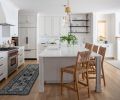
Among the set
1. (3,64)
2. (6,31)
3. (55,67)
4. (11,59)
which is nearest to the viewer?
(55,67)

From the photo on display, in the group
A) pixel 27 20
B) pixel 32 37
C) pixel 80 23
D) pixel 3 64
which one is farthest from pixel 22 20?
pixel 3 64

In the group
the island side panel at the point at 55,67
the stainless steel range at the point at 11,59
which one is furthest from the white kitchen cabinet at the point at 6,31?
the island side panel at the point at 55,67

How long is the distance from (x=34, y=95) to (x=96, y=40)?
7.19 meters

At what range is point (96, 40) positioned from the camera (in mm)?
10609

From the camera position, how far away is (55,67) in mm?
4945

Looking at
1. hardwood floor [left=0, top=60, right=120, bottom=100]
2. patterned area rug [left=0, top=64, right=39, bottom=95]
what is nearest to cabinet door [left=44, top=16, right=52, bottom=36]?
patterned area rug [left=0, top=64, right=39, bottom=95]

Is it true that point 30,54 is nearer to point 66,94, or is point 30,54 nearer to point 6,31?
point 6,31

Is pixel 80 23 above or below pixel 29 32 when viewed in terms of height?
above

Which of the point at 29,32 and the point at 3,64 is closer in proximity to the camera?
the point at 3,64

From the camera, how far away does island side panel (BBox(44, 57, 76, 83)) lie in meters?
4.91

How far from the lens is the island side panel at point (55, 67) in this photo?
4.91 m

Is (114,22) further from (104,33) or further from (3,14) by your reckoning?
(3,14)

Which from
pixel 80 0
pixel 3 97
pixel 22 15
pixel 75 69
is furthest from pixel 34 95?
pixel 22 15

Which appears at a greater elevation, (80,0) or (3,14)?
(80,0)
